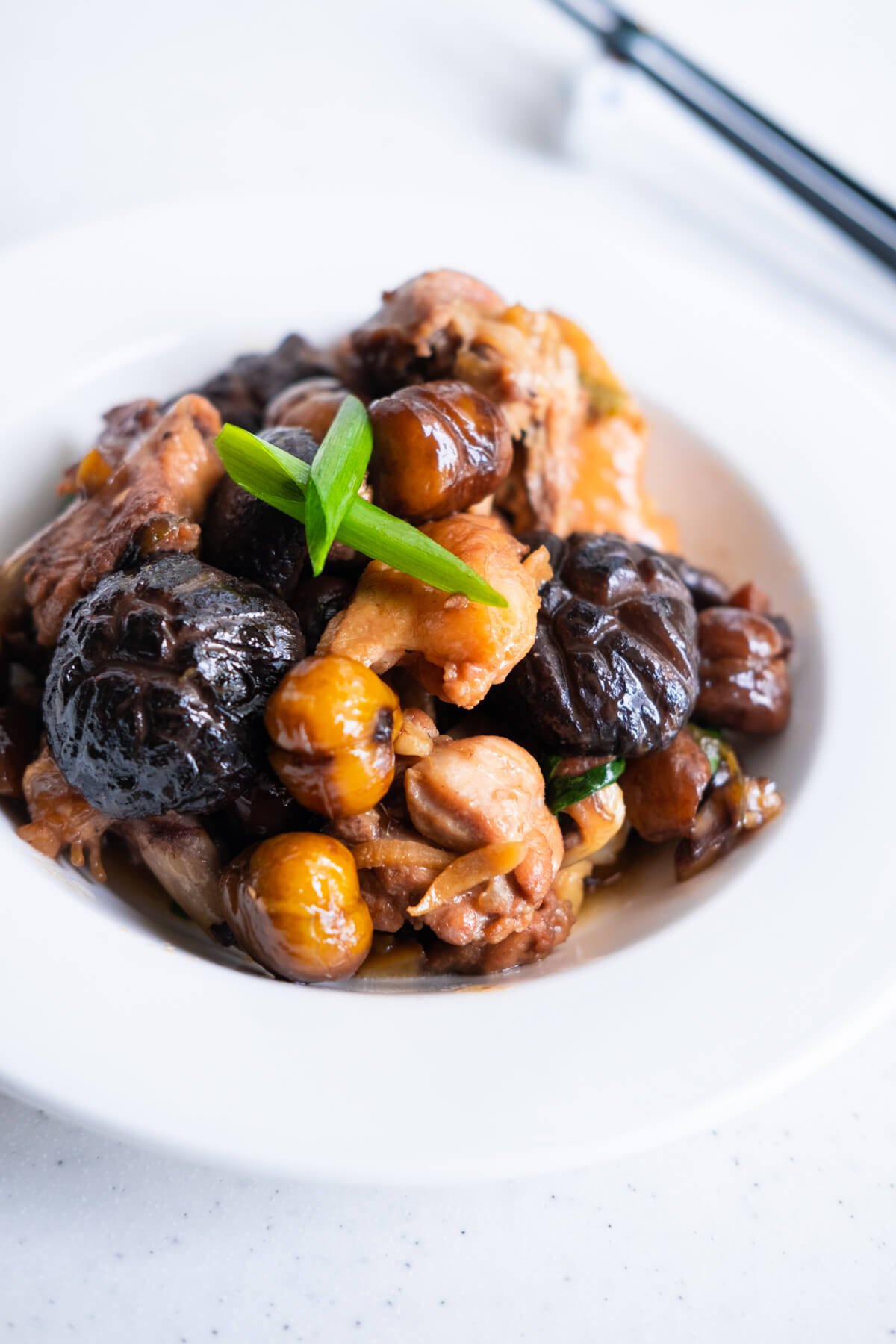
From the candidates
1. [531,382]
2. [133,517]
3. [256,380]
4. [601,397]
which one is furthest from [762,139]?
[133,517]

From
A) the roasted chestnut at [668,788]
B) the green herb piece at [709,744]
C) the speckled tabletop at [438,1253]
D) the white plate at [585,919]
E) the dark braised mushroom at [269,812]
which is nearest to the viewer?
the white plate at [585,919]

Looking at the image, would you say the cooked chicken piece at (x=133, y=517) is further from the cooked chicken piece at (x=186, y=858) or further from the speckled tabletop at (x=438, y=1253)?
the speckled tabletop at (x=438, y=1253)

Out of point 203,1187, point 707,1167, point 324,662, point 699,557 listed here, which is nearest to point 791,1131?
point 707,1167

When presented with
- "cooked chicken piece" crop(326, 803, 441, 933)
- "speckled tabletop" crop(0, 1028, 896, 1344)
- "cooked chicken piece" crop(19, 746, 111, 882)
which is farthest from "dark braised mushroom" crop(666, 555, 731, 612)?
"cooked chicken piece" crop(19, 746, 111, 882)

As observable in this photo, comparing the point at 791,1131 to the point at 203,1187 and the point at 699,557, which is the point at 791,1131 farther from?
the point at 699,557

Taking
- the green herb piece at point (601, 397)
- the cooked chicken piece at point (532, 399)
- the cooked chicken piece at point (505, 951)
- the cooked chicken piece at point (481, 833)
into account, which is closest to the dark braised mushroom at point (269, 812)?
the cooked chicken piece at point (481, 833)

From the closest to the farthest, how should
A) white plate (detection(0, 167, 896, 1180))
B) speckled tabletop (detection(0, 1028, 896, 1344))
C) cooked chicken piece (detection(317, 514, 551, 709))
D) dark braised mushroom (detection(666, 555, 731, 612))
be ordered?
white plate (detection(0, 167, 896, 1180)) → speckled tabletop (detection(0, 1028, 896, 1344)) → cooked chicken piece (detection(317, 514, 551, 709)) → dark braised mushroom (detection(666, 555, 731, 612))

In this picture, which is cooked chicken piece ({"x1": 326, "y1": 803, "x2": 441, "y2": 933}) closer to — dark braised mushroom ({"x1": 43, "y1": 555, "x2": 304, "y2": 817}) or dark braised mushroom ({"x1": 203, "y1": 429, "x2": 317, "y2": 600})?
dark braised mushroom ({"x1": 43, "y1": 555, "x2": 304, "y2": 817})
